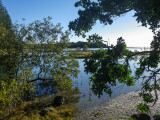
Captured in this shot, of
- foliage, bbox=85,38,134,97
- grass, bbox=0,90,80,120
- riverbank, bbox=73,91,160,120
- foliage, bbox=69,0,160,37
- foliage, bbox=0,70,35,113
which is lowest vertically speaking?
riverbank, bbox=73,91,160,120

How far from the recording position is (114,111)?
1580 cm

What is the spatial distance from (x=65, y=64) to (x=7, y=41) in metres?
8.20

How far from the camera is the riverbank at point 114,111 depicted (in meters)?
14.3

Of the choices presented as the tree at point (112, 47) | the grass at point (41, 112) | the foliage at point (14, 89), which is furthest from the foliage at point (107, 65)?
the grass at point (41, 112)

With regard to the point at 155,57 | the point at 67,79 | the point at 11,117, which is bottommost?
the point at 11,117

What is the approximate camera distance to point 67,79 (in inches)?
726

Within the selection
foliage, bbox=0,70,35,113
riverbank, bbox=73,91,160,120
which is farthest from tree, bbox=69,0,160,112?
riverbank, bbox=73,91,160,120

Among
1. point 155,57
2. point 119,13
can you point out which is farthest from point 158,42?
point 119,13

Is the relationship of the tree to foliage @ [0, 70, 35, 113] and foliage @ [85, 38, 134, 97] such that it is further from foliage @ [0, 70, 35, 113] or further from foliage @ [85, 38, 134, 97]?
foliage @ [0, 70, 35, 113]

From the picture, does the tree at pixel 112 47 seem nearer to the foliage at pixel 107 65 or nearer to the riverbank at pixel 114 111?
the foliage at pixel 107 65

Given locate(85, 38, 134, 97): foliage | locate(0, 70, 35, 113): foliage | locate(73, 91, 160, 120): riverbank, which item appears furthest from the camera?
locate(73, 91, 160, 120): riverbank

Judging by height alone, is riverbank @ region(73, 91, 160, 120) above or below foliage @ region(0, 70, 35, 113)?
below

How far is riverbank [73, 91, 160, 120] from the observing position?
14.3 m

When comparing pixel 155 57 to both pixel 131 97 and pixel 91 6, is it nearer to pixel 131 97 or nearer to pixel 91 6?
pixel 91 6
